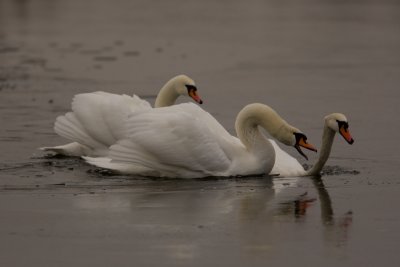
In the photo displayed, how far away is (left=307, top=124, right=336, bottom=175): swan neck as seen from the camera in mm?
13898

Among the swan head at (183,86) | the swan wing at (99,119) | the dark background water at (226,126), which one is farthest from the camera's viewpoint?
the swan head at (183,86)

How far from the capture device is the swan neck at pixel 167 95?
15469mm

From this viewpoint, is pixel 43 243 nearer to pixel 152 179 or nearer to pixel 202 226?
pixel 202 226

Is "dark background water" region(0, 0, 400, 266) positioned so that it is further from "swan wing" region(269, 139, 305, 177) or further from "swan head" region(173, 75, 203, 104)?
"swan head" region(173, 75, 203, 104)

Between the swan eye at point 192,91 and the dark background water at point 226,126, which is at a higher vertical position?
the swan eye at point 192,91

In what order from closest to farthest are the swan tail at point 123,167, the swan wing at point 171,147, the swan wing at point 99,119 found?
1. the swan wing at point 171,147
2. the swan tail at point 123,167
3. the swan wing at point 99,119

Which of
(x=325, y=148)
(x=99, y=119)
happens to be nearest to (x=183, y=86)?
(x=99, y=119)

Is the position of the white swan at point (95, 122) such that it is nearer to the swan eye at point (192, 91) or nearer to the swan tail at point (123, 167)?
the swan tail at point (123, 167)

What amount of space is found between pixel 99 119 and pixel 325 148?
269 centimetres

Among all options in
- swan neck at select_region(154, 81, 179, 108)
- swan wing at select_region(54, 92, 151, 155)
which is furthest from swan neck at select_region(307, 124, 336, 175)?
swan neck at select_region(154, 81, 179, 108)

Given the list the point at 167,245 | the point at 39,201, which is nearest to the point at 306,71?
the point at 39,201

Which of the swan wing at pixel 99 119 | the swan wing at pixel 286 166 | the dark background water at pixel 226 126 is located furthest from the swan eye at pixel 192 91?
the dark background water at pixel 226 126

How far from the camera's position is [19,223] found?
11.2 metres

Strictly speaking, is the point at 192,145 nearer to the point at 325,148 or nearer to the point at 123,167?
the point at 123,167
